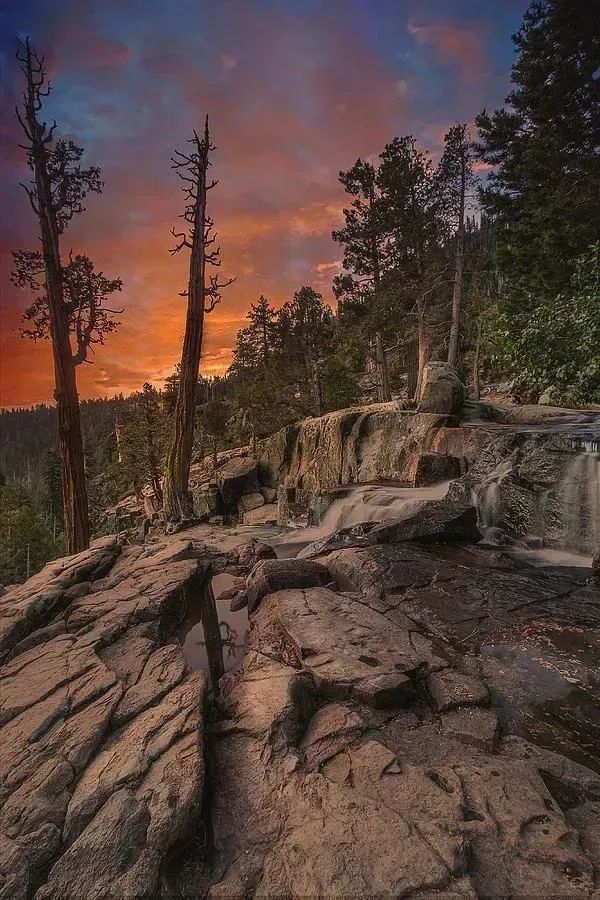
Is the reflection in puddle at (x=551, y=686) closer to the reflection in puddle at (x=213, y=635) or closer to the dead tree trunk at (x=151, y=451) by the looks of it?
the reflection in puddle at (x=213, y=635)

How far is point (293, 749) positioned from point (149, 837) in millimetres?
1032

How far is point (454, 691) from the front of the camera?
3502 millimetres

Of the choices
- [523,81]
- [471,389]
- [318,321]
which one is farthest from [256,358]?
[523,81]

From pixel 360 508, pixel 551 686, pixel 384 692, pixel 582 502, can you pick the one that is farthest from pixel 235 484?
pixel 551 686

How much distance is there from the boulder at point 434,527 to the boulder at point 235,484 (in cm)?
1517

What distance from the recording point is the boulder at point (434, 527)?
7.78m

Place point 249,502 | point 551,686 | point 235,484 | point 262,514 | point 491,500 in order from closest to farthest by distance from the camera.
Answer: point 551,686 < point 491,500 < point 262,514 < point 249,502 < point 235,484

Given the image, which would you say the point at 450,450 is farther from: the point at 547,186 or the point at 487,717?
the point at 547,186

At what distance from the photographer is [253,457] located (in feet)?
83.4

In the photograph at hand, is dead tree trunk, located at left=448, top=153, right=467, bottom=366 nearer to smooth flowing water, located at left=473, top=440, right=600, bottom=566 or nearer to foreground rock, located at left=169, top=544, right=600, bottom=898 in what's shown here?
smooth flowing water, located at left=473, top=440, right=600, bottom=566

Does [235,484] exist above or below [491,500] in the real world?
below

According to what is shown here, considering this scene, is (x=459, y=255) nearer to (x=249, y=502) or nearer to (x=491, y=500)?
(x=491, y=500)

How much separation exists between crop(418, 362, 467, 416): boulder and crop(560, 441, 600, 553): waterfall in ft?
22.2

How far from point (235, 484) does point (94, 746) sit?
67.0ft
